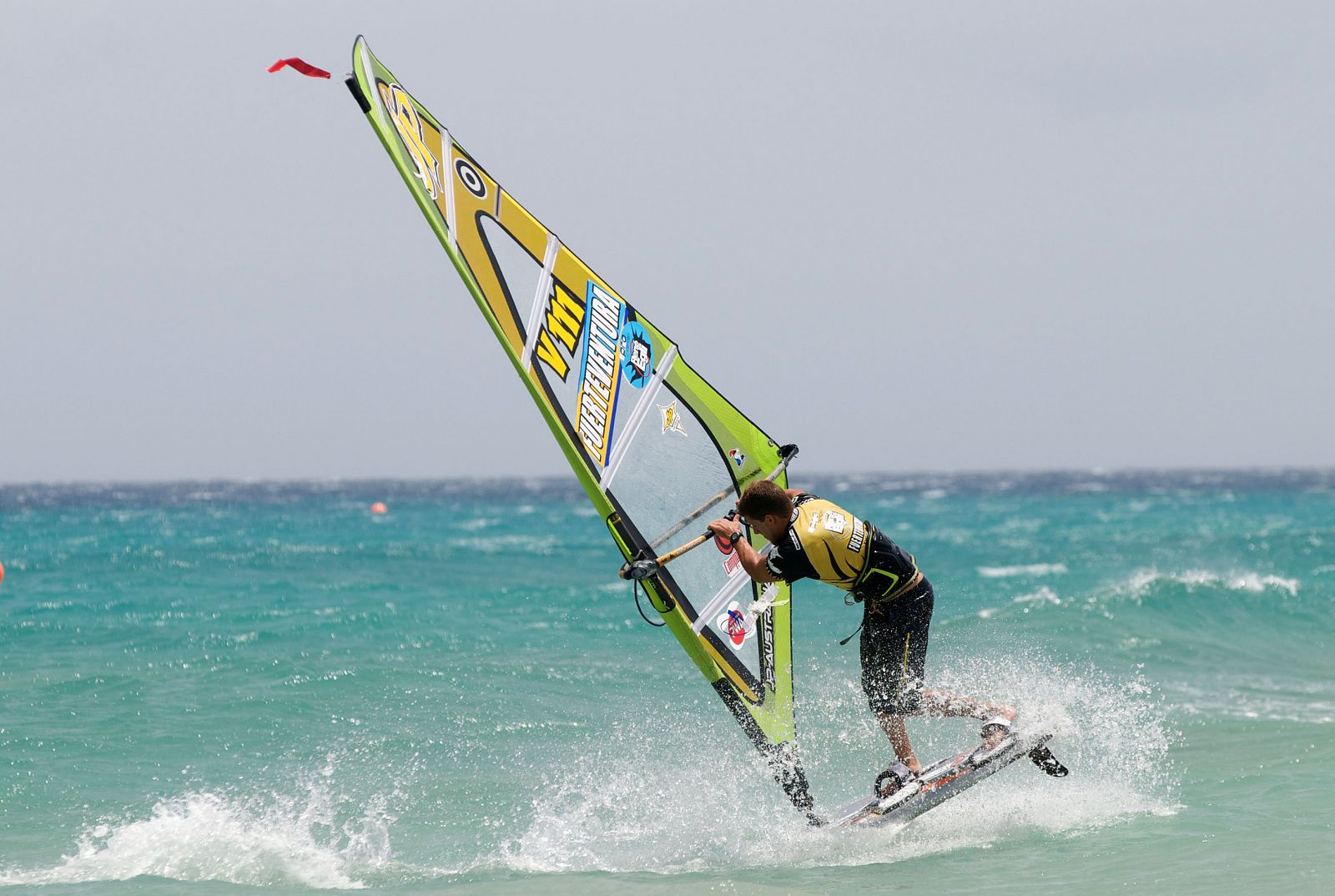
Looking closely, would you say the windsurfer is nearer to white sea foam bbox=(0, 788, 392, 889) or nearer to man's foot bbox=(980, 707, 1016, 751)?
man's foot bbox=(980, 707, 1016, 751)

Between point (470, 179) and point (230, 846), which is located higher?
point (470, 179)

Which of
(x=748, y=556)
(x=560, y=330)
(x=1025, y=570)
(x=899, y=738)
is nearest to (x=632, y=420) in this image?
(x=560, y=330)

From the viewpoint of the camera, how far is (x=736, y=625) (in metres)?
5.60

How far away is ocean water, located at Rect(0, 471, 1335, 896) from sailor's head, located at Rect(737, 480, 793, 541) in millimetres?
1389

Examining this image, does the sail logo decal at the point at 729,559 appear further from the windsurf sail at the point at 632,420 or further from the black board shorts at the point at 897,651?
the black board shorts at the point at 897,651

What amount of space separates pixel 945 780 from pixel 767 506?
1478mm

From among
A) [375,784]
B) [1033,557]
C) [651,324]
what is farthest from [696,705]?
[1033,557]

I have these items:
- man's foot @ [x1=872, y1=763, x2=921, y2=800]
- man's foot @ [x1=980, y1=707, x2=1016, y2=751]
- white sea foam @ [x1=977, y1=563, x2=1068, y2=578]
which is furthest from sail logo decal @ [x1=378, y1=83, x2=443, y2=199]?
white sea foam @ [x1=977, y1=563, x2=1068, y2=578]

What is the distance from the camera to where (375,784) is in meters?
6.73

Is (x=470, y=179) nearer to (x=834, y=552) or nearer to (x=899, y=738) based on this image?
(x=834, y=552)

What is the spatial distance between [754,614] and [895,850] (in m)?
1.14

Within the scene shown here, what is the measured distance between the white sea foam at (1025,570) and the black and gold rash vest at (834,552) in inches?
542

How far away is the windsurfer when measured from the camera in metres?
4.78

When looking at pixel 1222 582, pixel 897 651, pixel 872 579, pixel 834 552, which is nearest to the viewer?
pixel 834 552
